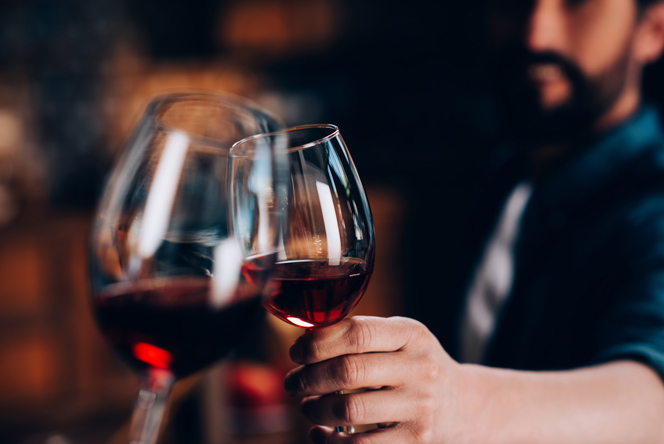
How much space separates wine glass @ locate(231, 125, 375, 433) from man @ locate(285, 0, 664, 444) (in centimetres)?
3

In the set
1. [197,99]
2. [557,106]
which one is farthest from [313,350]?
[557,106]

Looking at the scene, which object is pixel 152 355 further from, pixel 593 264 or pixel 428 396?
pixel 593 264

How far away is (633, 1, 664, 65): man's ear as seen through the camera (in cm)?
102

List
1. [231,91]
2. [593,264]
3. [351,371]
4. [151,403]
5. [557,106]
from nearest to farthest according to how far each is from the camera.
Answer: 1. [351,371]
2. [151,403]
3. [593,264]
4. [557,106]
5. [231,91]

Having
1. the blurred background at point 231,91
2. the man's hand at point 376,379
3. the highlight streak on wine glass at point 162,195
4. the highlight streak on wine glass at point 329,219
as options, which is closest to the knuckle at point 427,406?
the man's hand at point 376,379

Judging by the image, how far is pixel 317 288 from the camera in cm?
41

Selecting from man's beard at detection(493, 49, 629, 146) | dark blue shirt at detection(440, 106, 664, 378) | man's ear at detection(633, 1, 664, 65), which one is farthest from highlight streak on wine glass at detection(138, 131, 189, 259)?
man's ear at detection(633, 1, 664, 65)

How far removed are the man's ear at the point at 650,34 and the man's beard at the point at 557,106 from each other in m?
0.06

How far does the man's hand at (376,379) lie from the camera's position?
0.39 meters

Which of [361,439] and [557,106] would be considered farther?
[557,106]

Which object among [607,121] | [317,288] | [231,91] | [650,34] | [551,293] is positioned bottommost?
[551,293]

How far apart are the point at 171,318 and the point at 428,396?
0.69 ft

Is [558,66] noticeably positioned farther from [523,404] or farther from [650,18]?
[523,404]

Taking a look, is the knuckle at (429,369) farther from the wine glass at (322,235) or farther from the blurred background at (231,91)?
the blurred background at (231,91)
